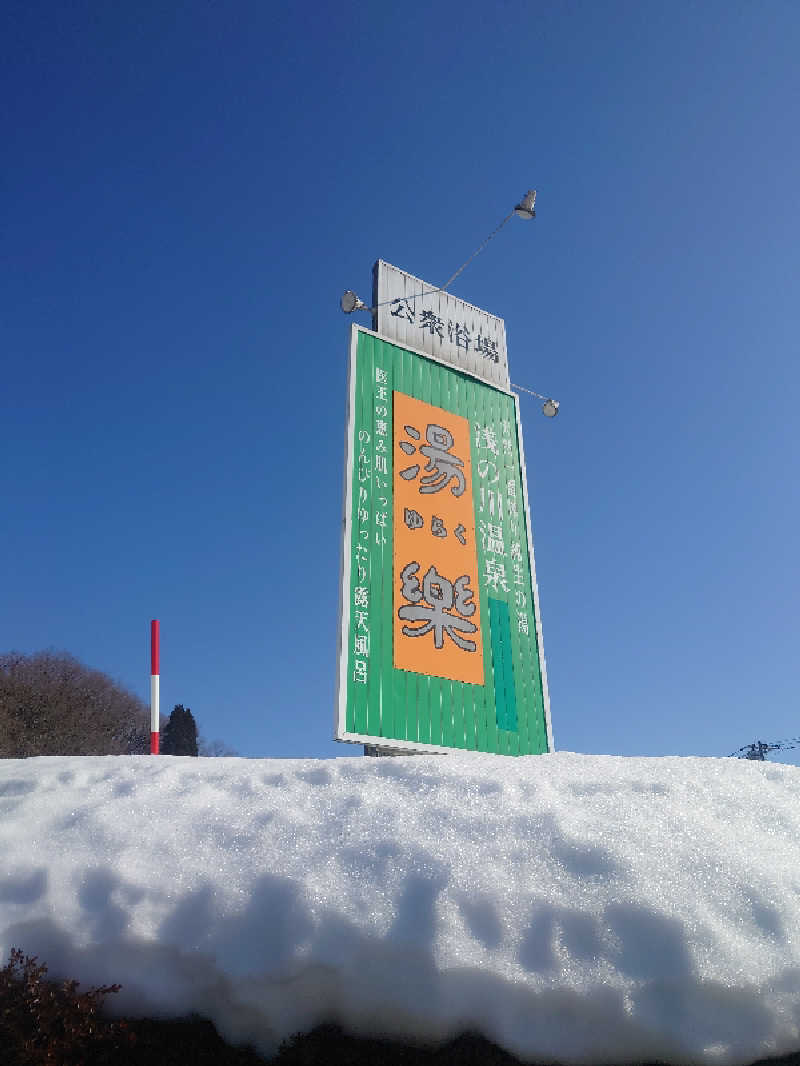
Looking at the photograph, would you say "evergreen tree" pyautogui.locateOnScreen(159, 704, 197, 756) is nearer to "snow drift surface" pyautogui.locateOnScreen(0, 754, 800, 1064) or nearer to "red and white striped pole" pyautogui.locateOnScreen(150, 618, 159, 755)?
"red and white striped pole" pyautogui.locateOnScreen(150, 618, 159, 755)

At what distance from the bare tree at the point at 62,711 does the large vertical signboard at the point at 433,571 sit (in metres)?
14.2

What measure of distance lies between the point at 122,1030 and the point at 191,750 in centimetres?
1675

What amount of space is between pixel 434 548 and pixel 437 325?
2.69 meters

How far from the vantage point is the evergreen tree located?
1792 centimetres

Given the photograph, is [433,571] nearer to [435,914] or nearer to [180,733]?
[435,914]

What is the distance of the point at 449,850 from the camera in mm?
2502

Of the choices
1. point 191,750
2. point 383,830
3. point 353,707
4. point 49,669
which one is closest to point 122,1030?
point 383,830

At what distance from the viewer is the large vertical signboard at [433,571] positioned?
243 inches

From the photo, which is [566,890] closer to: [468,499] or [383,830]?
[383,830]

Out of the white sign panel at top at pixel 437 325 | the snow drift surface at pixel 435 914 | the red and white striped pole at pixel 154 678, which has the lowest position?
the snow drift surface at pixel 435 914

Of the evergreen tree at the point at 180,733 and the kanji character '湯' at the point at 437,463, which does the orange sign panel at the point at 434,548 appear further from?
the evergreen tree at the point at 180,733

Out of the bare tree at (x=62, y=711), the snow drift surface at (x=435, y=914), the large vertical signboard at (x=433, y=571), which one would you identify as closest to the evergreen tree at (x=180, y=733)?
the bare tree at (x=62, y=711)

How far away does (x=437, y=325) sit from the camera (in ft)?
26.9

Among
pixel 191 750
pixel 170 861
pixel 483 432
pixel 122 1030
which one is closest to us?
pixel 122 1030
